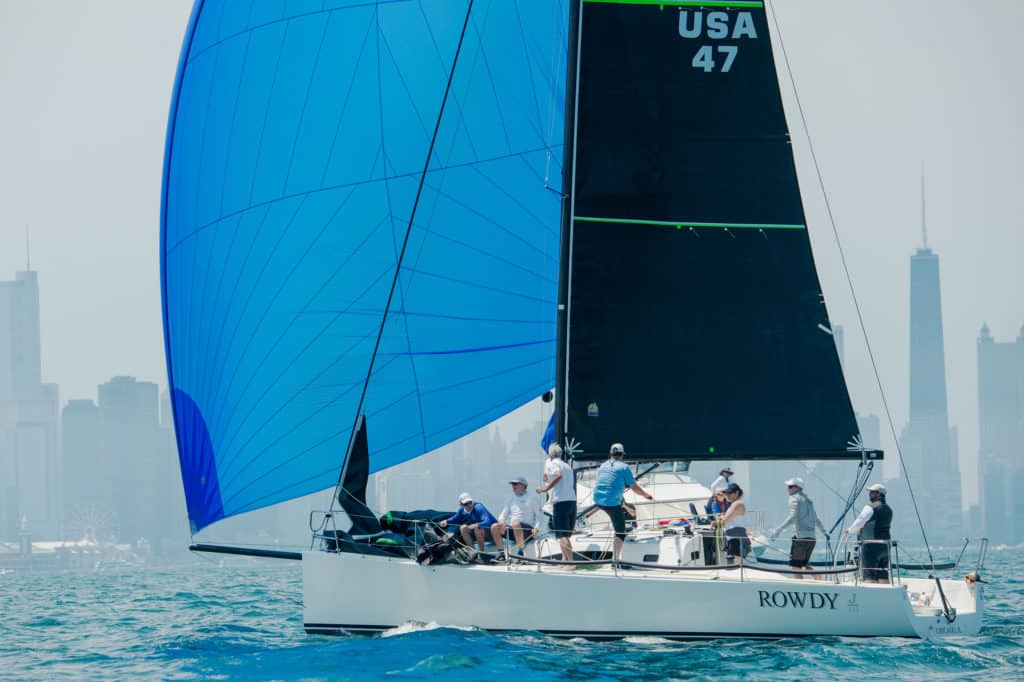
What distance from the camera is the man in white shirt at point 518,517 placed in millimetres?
13031

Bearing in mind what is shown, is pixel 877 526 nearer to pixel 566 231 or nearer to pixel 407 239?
pixel 566 231

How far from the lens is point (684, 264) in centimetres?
1416

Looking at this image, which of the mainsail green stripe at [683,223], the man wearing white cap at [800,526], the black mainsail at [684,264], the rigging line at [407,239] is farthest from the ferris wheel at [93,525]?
the man wearing white cap at [800,526]

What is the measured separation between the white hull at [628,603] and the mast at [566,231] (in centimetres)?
194

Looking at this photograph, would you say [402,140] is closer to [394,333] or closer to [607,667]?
[394,333]

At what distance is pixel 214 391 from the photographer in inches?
531

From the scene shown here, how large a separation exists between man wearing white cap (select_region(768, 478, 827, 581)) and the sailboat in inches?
34.1

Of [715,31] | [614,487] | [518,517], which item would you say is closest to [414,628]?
[518,517]

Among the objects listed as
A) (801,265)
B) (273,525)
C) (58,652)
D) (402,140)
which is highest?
(402,140)

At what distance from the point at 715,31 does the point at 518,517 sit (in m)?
5.24

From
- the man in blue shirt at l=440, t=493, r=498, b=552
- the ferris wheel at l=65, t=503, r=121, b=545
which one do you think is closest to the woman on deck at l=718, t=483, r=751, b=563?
the man in blue shirt at l=440, t=493, r=498, b=552

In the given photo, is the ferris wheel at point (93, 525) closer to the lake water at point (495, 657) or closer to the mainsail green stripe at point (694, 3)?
the lake water at point (495, 657)

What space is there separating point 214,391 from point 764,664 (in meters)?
5.60


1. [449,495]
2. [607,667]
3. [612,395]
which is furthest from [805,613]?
[449,495]
